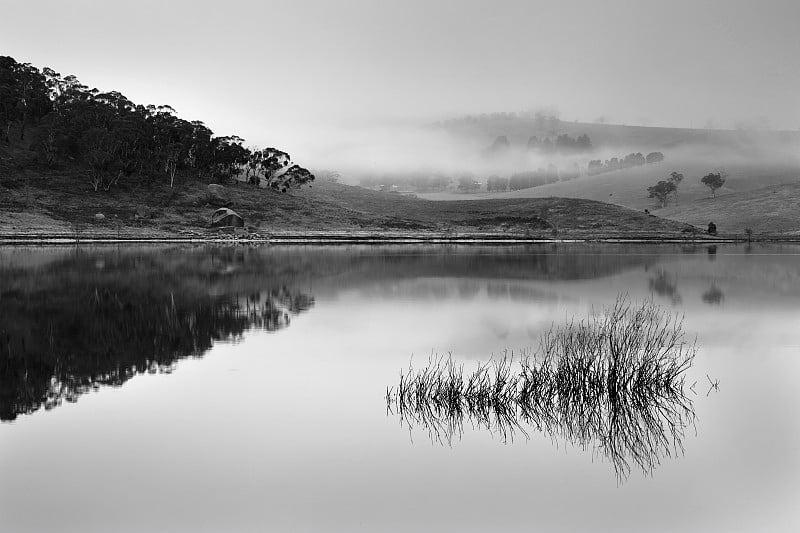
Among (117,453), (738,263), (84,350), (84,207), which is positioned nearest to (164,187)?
(84,207)

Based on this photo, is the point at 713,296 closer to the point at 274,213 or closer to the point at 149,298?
the point at 149,298

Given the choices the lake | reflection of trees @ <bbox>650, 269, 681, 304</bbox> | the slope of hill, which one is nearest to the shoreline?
the slope of hill

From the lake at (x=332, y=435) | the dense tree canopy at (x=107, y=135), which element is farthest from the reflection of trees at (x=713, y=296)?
the dense tree canopy at (x=107, y=135)

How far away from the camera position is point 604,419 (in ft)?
49.1

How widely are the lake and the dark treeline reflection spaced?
18cm

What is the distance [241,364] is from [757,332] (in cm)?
1932

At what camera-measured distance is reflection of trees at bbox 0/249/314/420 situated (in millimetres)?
18250

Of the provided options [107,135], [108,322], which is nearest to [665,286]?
[108,322]

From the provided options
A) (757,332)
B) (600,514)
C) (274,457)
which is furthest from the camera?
(757,332)

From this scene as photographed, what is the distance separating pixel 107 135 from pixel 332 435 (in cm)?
13315

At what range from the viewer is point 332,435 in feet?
44.9

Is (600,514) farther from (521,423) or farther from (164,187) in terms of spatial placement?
(164,187)

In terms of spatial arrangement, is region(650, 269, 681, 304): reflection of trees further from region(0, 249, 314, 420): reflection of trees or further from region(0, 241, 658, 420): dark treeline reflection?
region(0, 249, 314, 420): reflection of trees

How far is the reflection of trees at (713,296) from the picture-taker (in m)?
37.2
